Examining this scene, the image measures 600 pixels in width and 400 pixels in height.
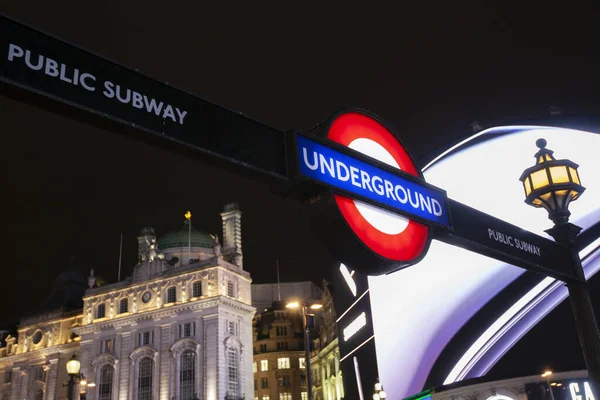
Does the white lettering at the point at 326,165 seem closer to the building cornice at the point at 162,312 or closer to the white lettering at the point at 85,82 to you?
the white lettering at the point at 85,82

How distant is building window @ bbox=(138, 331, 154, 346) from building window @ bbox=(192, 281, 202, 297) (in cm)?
817

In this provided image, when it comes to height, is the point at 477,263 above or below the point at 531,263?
above

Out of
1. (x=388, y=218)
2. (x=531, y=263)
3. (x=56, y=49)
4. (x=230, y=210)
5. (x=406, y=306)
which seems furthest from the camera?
(x=230, y=210)

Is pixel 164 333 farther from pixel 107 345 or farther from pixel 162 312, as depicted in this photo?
pixel 107 345

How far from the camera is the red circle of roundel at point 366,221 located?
5.38 m

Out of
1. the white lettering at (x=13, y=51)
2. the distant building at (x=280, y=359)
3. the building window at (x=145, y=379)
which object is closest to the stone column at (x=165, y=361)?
the building window at (x=145, y=379)

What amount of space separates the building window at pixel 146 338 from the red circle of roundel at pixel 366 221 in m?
82.1

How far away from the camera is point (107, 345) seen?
8662 centimetres

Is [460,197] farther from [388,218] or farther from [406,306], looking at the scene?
[388,218]

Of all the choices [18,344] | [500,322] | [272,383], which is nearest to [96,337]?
[18,344]

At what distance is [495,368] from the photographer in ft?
106

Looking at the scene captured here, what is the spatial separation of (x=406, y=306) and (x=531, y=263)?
29348mm

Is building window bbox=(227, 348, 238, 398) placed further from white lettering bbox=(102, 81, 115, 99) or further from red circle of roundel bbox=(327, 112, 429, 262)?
white lettering bbox=(102, 81, 115, 99)

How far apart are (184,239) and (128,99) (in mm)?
93244
